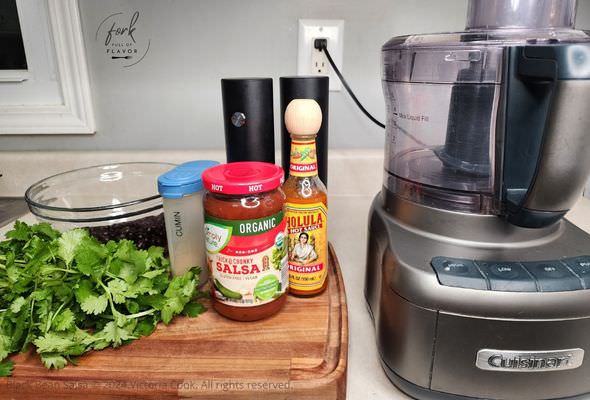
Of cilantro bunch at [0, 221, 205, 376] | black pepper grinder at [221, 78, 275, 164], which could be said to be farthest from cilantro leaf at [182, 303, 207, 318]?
black pepper grinder at [221, 78, 275, 164]

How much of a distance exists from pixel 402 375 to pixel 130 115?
0.75 metres

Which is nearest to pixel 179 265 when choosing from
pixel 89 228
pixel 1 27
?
pixel 89 228

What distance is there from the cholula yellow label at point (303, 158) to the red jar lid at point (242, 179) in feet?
0.11

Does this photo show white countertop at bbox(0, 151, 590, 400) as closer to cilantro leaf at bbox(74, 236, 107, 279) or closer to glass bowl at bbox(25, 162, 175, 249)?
glass bowl at bbox(25, 162, 175, 249)

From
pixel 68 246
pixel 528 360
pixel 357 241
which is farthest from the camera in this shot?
pixel 357 241

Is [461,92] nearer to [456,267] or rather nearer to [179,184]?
[456,267]

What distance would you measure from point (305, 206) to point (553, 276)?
278 millimetres

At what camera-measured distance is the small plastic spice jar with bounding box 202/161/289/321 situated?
0.49 metres

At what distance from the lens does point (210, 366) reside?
450 mm

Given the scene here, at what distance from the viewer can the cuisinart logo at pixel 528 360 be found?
16.1 inches

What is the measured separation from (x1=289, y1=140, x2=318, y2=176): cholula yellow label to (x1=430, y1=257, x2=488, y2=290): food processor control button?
0.19 m

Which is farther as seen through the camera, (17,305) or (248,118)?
(248,118)

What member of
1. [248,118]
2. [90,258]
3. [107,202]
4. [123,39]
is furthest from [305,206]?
[123,39]

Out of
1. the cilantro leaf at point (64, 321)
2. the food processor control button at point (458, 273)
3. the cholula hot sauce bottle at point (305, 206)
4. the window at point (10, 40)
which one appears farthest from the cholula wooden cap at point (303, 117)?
the window at point (10, 40)
